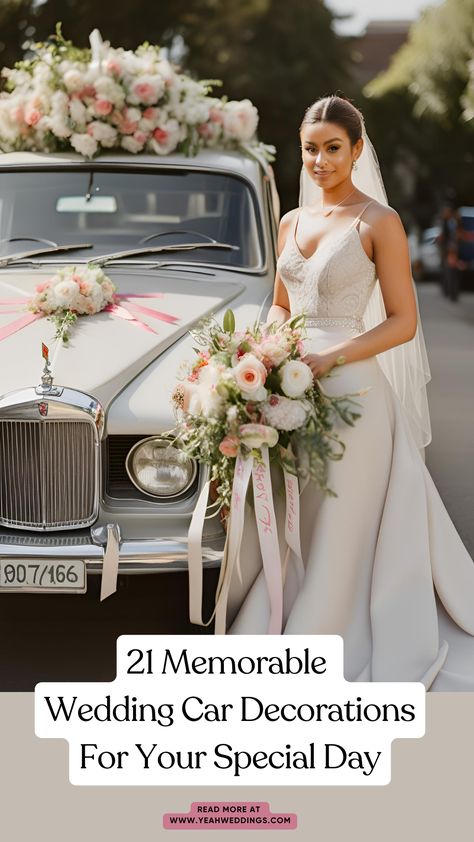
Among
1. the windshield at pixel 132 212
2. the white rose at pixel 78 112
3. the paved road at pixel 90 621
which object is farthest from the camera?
the white rose at pixel 78 112

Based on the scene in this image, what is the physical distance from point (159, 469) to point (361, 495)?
2.52 ft

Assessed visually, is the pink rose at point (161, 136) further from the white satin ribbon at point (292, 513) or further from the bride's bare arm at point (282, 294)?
the white satin ribbon at point (292, 513)

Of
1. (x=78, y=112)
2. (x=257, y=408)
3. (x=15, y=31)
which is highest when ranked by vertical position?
(x=15, y=31)

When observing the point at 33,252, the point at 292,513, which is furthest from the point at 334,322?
the point at 33,252

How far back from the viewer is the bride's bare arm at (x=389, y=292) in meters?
4.44

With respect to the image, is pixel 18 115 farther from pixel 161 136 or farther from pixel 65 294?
pixel 65 294

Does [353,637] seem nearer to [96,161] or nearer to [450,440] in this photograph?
[96,161]

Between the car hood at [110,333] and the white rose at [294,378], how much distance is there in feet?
1.86

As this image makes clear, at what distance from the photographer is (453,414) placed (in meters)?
10.8

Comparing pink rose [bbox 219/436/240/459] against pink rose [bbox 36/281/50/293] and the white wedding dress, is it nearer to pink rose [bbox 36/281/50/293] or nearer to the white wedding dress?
the white wedding dress

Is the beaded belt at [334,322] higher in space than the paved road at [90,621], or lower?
higher

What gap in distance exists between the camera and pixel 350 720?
12.4 feet

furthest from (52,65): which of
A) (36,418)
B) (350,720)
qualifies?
(350,720)

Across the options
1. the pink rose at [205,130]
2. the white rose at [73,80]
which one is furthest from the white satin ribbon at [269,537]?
the white rose at [73,80]
